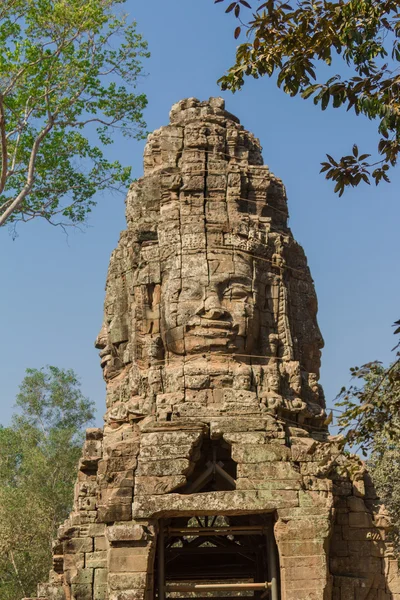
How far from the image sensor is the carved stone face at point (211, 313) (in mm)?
17125

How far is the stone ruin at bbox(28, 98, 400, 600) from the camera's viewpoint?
15211 millimetres

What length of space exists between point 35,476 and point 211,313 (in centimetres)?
1656

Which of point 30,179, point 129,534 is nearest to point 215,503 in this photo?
point 129,534

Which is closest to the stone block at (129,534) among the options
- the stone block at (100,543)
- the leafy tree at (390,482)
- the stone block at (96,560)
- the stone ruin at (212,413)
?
the stone ruin at (212,413)

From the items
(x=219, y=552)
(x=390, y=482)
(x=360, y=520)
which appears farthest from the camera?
(x=390, y=482)

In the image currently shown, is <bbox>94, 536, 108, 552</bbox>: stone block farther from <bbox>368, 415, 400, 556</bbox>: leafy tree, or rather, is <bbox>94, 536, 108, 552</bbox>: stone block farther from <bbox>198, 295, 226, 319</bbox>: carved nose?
<bbox>368, 415, 400, 556</bbox>: leafy tree

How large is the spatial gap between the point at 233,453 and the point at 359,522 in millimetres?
2901

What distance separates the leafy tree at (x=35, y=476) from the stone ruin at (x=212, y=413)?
1091 cm

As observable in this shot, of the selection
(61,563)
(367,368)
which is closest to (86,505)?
(61,563)

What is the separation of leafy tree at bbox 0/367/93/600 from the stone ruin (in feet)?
35.8

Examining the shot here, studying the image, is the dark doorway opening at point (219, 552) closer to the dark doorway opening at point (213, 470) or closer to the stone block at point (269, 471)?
the dark doorway opening at point (213, 470)

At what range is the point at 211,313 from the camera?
17.1m

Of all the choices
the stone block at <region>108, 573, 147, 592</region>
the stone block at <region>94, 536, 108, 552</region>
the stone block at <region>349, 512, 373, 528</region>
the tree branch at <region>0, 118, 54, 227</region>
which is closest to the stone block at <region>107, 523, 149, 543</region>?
the stone block at <region>108, 573, 147, 592</region>

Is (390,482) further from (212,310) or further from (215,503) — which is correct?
(215,503)
